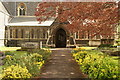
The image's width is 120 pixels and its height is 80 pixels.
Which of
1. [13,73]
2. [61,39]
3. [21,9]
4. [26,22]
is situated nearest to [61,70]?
[13,73]

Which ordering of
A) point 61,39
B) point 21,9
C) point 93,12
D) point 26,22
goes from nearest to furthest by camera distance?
1. point 93,12
2. point 26,22
3. point 61,39
4. point 21,9

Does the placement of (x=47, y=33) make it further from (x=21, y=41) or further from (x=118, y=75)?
(x=118, y=75)

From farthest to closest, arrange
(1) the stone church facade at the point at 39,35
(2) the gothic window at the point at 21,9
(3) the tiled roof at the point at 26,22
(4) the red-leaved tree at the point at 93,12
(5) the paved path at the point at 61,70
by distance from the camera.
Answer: (2) the gothic window at the point at 21,9
(3) the tiled roof at the point at 26,22
(1) the stone church facade at the point at 39,35
(4) the red-leaved tree at the point at 93,12
(5) the paved path at the point at 61,70

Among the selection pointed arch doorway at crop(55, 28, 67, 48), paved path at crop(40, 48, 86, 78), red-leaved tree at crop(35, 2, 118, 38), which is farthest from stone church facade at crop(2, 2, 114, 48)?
red-leaved tree at crop(35, 2, 118, 38)

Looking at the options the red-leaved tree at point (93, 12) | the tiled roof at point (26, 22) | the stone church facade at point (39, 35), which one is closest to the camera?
the red-leaved tree at point (93, 12)

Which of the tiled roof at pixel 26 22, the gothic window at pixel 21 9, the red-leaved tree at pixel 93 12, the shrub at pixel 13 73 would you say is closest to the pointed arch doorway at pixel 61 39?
the tiled roof at pixel 26 22

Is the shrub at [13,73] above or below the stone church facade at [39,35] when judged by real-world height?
below

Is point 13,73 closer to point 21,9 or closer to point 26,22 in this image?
point 26,22

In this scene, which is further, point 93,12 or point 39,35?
point 39,35

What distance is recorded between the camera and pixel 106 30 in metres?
12.8

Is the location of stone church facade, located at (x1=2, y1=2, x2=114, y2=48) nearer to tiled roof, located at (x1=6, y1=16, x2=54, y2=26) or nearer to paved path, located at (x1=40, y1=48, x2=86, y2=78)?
tiled roof, located at (x1=6, y1=16, x2=54, y2=26)

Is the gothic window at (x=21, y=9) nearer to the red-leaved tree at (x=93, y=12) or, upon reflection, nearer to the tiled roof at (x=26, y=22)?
the tiled roof at (x=26, y=22)

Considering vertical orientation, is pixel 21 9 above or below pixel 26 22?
above

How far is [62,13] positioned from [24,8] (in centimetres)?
3223
